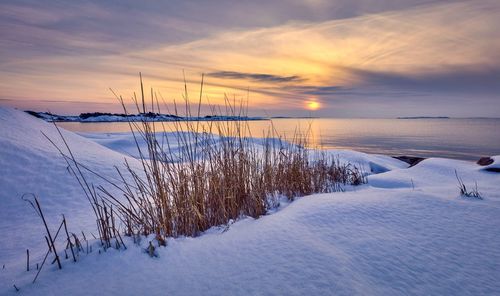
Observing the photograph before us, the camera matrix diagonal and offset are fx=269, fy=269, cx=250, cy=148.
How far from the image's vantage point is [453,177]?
421 cm

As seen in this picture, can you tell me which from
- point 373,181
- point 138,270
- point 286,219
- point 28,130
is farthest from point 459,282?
point 28,130

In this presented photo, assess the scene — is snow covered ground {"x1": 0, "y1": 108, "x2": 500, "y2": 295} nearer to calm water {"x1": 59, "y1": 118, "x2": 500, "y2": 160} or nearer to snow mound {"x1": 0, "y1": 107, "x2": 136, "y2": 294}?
snow mound {"x1": 0, "y1": 107, "x2": 136, "y2": 294}

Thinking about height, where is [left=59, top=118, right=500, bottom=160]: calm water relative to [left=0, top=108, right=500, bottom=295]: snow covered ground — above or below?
below

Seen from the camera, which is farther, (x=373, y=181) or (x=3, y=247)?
(x=373, y=181)

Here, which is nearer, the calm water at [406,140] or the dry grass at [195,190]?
the dry grass at [195,190]

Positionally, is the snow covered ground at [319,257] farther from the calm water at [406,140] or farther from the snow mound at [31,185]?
the calm water at [406,140]

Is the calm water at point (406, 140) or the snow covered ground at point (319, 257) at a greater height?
the snow covered ground at point (319, 257)

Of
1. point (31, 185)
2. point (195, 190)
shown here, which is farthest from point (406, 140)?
point (31, 185)

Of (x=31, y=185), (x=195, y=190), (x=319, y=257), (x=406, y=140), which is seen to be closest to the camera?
(x=319, y=257)

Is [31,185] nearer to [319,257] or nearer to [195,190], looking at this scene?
[195,190]

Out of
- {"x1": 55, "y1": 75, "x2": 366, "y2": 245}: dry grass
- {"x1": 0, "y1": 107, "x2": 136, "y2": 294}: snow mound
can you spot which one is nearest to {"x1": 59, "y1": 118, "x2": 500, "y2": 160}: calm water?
{"x1": 55, "y1": 75, "x2": 366, "y2": 245}: dry grass

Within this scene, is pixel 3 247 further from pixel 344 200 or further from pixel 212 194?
pixel 344 200

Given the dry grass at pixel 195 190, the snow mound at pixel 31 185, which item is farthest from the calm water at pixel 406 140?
the snow mound at pixel 31 185

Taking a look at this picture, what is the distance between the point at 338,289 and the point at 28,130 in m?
4.16
